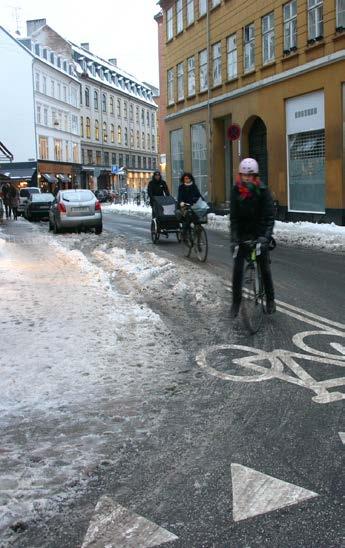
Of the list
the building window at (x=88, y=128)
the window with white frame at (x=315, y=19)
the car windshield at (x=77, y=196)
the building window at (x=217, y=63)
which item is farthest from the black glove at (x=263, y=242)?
the building window at (x=88, y=128)

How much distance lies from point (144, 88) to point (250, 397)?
336 feet

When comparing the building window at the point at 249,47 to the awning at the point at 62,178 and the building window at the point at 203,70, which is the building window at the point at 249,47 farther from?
the awning at the point at 62,178

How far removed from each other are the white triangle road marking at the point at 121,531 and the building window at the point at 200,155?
3004 centimetres

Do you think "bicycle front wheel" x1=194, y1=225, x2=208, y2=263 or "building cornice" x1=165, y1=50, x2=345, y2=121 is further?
"building cornice" x1=165, y1=50, x2=345, y2=121

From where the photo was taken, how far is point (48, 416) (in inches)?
175

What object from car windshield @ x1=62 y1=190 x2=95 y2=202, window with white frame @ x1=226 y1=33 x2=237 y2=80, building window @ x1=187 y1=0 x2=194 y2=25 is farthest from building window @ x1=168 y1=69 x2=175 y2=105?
car windshield @ x1=62 y1=190 x2=95 y2=202

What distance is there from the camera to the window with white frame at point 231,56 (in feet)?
94.5

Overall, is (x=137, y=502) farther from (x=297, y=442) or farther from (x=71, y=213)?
(x=71, y=213)

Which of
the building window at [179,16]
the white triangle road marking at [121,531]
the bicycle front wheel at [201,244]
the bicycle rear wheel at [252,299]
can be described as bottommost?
the white triangle road marking at [121,531]

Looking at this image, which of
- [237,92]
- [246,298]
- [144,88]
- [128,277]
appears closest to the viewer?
[246,298]

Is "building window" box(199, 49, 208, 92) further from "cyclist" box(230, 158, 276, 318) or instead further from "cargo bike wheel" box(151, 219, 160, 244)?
"cyclist" box(230, 158, 276, 318)

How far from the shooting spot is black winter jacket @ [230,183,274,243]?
709 cm

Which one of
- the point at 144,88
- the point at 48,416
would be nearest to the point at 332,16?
the point at 48,416

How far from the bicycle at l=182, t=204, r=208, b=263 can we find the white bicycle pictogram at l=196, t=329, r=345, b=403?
6.69m
